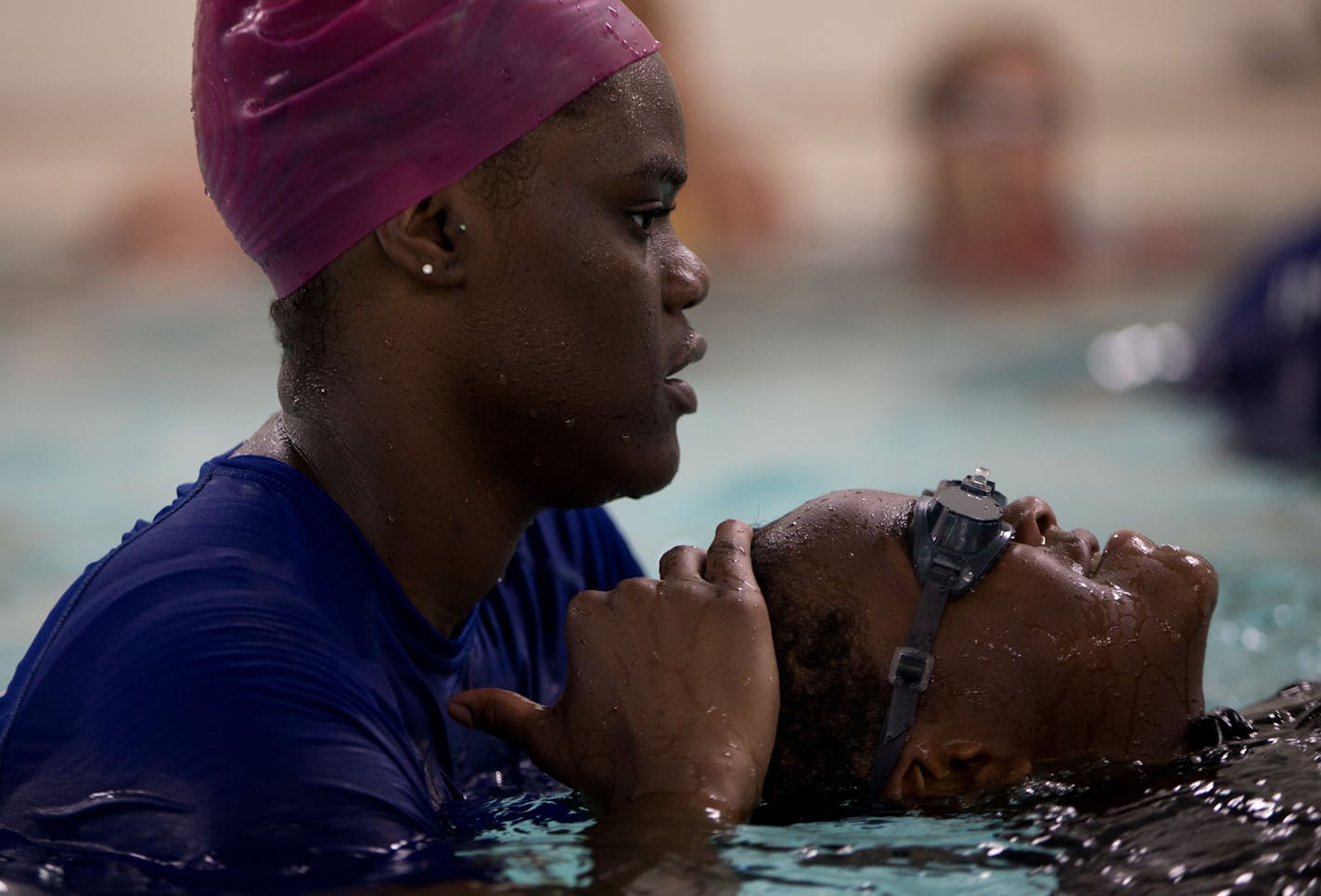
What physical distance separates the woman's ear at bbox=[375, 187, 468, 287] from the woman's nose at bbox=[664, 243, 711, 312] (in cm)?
30

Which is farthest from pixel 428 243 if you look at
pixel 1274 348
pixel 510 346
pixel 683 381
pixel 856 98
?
pixel 856 98

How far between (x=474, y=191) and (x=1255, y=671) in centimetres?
261

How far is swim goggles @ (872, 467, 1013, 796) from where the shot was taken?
2371mm

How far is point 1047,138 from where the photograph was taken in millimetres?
10875

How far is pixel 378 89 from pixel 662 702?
0.92 meters

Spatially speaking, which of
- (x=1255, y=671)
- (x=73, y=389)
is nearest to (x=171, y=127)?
(x=73, y=389)

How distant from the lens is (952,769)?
7.84ft

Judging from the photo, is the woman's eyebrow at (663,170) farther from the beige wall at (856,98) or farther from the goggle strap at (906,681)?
the beige wall at (856,98)

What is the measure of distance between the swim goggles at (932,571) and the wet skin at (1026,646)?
2cm

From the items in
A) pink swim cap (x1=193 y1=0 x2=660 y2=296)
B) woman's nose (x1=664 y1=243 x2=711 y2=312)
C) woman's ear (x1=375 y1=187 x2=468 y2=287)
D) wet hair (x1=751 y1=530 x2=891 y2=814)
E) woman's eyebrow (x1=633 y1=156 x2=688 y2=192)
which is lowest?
wet hair (x1=751 y1=530 x2=891 y2=814)

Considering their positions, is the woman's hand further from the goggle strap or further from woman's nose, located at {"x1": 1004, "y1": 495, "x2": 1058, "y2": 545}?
woman's nose, located at {"x1": 1004, "y1": 495, "x2": 1058, "y2": 545}

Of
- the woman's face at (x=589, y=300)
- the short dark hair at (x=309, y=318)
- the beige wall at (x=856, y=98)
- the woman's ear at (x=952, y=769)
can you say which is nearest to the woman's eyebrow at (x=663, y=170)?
the woman's face at (x=589, y=300)

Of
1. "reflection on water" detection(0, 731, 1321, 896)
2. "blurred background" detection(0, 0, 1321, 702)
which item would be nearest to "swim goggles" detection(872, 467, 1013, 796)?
"reflection on water" detection(0, 731, 1321, 896)

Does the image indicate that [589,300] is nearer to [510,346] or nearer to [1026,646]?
[510,346]
